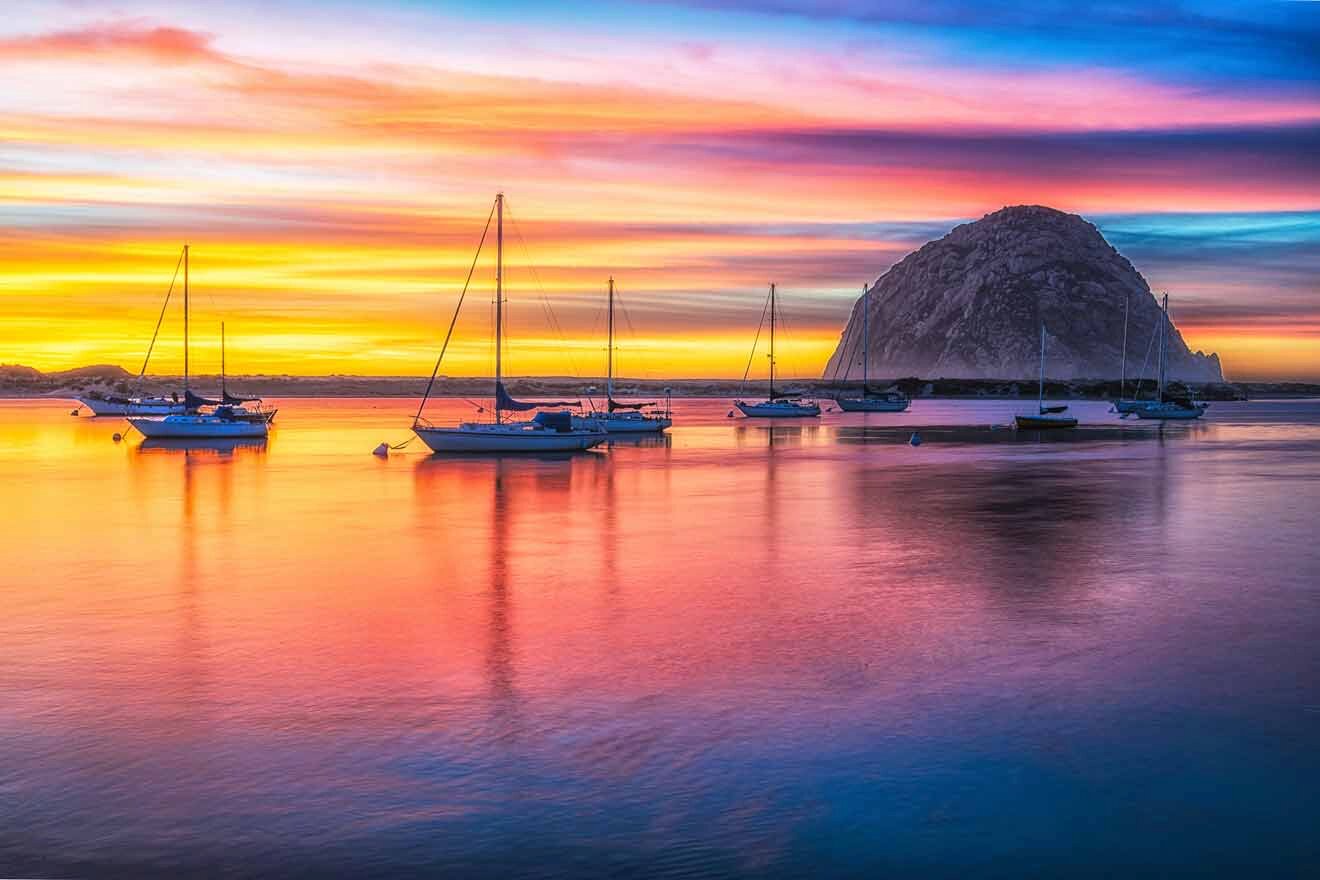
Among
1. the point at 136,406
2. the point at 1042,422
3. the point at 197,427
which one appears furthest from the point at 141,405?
the point at 1042,422

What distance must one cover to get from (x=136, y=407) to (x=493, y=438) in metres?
56.6

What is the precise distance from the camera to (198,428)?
64.4m

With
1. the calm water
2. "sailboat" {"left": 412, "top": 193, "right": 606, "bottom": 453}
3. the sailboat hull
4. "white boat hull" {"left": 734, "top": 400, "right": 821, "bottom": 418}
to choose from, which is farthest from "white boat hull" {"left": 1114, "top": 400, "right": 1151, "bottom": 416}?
the calm water

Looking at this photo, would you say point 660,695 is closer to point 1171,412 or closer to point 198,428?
point 198,428

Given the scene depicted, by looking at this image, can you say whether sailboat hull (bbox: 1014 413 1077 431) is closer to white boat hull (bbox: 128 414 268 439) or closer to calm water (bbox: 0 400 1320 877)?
white boat hull (bbox: 128 414 268 439)

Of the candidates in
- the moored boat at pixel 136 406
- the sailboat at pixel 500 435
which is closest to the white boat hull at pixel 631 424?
the sailboat at pixel 500 435

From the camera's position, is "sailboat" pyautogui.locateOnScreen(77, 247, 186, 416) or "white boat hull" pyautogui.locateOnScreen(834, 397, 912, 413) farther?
"white boat hull" pyautogui.locateOnScreen(834, 397, 912, 413)

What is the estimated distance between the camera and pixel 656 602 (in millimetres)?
17094

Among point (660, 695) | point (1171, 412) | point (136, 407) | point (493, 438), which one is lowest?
point (660, 695)

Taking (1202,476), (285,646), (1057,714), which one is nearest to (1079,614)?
(1057,714)

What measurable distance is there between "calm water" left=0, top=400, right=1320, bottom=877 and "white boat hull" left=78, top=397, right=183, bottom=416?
62.0m

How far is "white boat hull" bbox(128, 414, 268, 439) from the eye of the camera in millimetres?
63594

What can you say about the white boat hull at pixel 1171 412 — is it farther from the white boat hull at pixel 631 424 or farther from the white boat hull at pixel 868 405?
the white boat hull at pixel 631 424

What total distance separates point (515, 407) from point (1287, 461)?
3303cm
